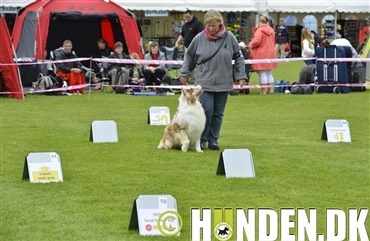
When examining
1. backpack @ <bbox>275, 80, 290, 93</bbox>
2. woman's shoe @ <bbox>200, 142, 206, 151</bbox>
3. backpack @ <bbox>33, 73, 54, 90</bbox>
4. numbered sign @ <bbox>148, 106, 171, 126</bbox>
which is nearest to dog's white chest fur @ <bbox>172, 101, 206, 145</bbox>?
woman's shoe @ <bbox>200, 142, 206, 151</bbox>

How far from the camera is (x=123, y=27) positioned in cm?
2552

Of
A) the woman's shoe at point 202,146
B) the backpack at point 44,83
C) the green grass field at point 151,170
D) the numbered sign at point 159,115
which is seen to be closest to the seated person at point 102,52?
the backpack at point 44,83

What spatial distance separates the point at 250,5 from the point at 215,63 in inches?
766

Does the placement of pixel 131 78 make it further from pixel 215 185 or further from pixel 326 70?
pixel 215 185

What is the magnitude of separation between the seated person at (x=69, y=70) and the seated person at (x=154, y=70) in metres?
1.53

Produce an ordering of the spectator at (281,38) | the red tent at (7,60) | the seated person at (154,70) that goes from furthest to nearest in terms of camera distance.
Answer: the spectator at (281,38) → the seated person at (154,70) → the red tent at (7,60)

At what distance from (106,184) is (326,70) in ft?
45.5

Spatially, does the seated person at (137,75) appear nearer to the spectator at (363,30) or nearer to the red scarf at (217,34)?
the red scarf at (217,34)

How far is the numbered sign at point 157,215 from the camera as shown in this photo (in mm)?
7441

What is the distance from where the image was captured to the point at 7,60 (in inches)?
828

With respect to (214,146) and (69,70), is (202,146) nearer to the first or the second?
(214,146)

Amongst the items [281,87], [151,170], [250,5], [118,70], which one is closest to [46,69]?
[118,70]

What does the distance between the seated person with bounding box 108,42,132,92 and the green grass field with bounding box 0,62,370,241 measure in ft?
14.5

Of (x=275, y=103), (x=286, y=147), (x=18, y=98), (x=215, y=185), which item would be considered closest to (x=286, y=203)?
(x=215, y=185)
